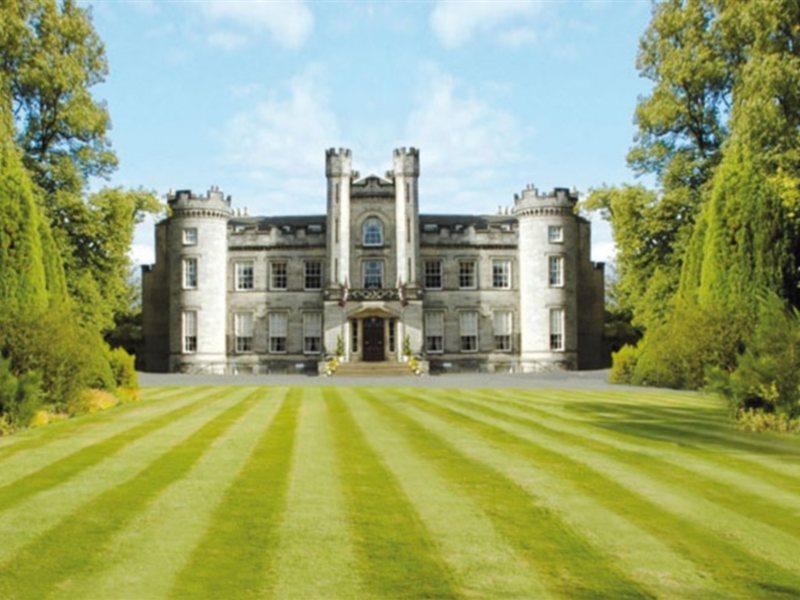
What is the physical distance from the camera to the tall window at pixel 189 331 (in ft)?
163

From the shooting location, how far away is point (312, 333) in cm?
5047

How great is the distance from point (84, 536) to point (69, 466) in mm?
3743

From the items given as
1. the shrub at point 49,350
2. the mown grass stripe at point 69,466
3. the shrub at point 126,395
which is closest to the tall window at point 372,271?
the shrub at point 126,395

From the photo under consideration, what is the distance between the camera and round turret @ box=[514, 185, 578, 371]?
4903 centimetres

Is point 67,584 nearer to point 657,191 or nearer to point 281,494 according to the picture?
point 281,494

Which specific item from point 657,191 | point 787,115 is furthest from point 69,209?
point 787,115

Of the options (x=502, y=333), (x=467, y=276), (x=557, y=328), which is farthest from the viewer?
(x=467, y=276)

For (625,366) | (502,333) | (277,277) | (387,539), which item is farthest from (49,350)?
(502,333)

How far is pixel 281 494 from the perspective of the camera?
8547 mm

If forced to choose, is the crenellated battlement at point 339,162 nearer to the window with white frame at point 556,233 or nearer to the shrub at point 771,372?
the window with white frame at point 556,233

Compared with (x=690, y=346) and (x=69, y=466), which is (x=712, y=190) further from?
(x=69, y=466)

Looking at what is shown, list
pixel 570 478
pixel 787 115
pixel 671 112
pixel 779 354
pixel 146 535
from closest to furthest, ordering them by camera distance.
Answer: pixel 146 535 → pixel 570 478 → pixel 779 354 → pixel 787 115 → pixel 671 112

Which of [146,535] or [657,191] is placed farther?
[657,191]

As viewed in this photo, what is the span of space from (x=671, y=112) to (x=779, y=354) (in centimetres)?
2040
